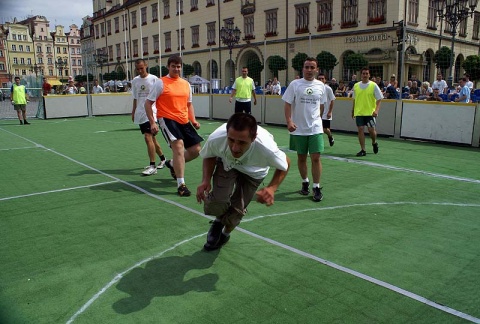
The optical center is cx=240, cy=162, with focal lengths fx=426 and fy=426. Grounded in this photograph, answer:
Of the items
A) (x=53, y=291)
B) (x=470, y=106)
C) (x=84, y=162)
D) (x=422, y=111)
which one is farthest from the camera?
(x=422, y=111)

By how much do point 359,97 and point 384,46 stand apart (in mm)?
20274

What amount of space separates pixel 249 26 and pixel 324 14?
27.9 feet

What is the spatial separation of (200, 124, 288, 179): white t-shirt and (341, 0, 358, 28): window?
95.4ft

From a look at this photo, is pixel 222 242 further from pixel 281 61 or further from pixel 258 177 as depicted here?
pixel 281 61

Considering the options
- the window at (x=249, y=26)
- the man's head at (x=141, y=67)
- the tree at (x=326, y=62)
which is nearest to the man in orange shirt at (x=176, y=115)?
the man's head at (x=141, y=67)

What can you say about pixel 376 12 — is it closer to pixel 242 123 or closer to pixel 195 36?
pixel 195 36

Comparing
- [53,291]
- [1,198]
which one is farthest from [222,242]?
[1,198]

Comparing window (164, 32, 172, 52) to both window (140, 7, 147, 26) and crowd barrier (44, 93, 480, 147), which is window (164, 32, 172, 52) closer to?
window (140, 7, 147, 26)

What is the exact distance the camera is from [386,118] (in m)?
13.6

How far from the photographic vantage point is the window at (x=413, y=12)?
2869 cm

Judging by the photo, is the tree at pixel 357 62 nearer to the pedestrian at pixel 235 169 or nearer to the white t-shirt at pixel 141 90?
the white t-shirt at pixel 141 90

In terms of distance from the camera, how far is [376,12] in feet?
94.4

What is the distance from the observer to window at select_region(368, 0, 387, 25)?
1116 inches

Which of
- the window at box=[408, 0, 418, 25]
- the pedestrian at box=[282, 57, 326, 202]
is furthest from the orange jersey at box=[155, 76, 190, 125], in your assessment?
the window at box=[408, 0, 418, 25]
